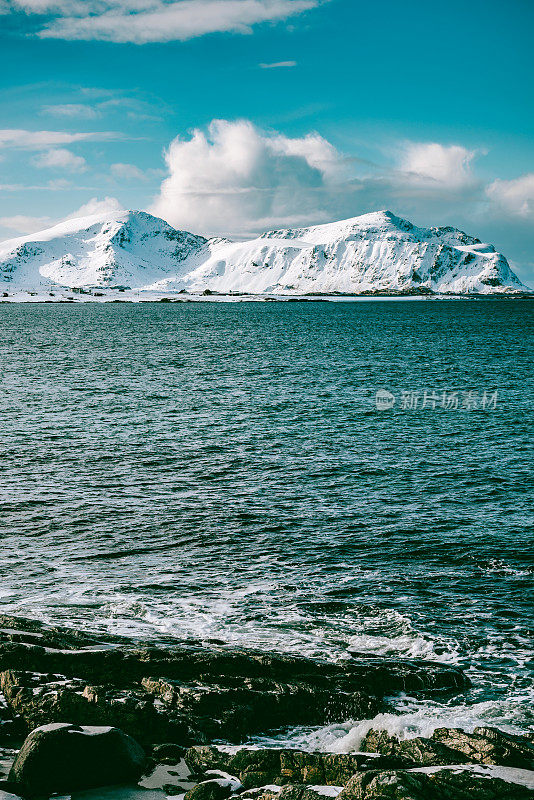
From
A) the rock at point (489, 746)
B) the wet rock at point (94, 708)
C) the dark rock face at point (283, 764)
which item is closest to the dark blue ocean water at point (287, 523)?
the rock at point (489, 746)

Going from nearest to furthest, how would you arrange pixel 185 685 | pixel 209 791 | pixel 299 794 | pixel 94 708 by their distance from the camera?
pixel 299 794 < pixel 209 791 < pixel 94 708 < pixel 185 685

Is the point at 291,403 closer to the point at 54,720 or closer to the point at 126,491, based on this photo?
the point at 126,491

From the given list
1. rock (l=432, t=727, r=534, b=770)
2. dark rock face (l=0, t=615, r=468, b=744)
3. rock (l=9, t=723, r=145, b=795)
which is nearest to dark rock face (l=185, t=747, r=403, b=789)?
dark rock face (l=0, t=615, r=468, b=744)

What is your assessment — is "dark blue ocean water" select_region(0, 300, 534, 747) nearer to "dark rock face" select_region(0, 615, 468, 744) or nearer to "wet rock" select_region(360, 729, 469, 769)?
"wet rock" select_region(360, 729, 469, 769)

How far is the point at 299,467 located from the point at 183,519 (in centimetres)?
928

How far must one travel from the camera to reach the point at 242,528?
2631cm

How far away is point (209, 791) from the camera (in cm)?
1055

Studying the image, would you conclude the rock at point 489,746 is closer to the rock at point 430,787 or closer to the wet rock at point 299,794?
the rock at point 430,787

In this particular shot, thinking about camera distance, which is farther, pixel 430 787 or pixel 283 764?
pixel 283 764

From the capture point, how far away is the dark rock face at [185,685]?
12898 mm

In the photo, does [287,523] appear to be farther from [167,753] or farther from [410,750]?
[167,753]

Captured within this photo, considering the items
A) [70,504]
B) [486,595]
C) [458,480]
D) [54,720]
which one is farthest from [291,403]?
Result: [54,720]

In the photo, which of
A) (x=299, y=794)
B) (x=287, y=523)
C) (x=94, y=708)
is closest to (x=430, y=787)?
(x=299, y=794)

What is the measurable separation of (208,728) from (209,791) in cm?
252
